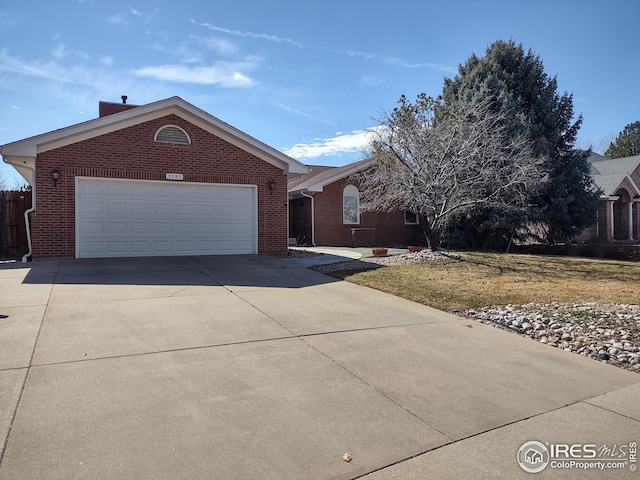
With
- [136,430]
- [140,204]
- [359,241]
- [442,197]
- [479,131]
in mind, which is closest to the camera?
[136,430]

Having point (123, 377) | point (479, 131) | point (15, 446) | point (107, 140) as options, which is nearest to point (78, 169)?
point (107, 140)

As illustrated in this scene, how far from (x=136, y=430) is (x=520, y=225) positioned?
59.5 feet

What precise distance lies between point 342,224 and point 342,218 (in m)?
0.28

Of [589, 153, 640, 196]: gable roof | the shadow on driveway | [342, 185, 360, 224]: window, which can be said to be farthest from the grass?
[589, 153, 640, 196]: gable roof

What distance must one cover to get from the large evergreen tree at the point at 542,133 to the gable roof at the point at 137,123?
8836 millimetres

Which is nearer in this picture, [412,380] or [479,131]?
[412,380]

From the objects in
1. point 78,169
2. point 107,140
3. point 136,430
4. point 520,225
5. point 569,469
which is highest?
point 107,140

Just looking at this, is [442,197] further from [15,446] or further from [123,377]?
[15,446]

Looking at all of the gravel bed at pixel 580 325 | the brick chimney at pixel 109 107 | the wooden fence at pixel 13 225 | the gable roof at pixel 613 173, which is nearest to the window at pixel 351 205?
the brick chimney at pixel 109 107

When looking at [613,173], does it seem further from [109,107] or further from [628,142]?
[109,107]

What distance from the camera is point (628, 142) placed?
39.5 meters

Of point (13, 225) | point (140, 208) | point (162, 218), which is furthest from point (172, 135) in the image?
point (13, 225)

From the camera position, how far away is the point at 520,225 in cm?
1828

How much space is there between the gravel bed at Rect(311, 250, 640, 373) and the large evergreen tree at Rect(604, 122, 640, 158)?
132ft
